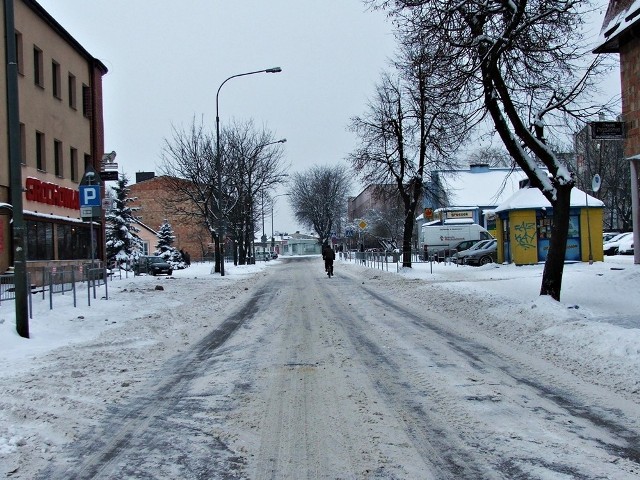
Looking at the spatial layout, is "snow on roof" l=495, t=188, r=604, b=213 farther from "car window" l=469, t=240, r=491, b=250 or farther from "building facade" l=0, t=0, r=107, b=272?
"building facade" l=0, t=0, r=107, b=272

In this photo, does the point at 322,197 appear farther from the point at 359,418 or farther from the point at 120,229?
the point at 359,418

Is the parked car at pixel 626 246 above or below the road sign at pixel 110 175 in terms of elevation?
below

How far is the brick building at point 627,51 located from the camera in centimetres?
1485

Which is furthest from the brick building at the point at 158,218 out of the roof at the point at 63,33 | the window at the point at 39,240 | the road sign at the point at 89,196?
the road sign at the point at 89,196

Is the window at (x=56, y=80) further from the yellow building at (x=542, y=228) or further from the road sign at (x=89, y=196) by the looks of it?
the yellow building at (x=542, y=228)

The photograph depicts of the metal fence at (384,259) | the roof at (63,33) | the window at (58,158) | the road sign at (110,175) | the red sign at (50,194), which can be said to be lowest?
the metal fence at (384,259)

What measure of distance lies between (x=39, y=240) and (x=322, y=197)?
6534cm

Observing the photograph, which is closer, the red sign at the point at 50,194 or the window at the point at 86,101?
the red sign at the point at 50,194

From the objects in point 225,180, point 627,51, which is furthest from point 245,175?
point 627,51

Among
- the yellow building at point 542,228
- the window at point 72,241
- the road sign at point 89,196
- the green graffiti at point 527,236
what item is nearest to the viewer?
the road sign at point 89,196

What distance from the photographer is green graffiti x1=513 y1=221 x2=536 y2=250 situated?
86.6 ft

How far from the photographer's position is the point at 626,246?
1342 inches

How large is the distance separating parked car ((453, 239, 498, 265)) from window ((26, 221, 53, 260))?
2147 centimetres

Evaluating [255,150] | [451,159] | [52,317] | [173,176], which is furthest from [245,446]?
[255,150]
